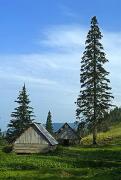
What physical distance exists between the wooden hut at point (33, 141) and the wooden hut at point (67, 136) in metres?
18.0

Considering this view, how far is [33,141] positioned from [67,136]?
782 inches

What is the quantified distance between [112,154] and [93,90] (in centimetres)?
2249

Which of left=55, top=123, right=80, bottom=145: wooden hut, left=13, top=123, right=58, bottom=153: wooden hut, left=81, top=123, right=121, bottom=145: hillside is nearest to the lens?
left=13, top=123, right=58, bottom=153: wooden hut

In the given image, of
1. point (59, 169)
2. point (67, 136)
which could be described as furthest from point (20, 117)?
point (59, 169)

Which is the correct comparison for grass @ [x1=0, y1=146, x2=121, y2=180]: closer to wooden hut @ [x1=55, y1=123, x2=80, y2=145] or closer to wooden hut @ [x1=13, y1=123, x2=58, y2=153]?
wooden hut @ [x1=13, y1=123, x2=58, y2=153]

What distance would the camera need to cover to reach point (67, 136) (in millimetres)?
85938

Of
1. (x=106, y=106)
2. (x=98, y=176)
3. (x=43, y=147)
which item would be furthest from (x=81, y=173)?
(x=106, y=106)

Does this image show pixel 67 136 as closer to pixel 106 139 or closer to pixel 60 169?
pixel 106 139

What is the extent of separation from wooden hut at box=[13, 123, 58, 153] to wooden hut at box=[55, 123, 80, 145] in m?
18.0

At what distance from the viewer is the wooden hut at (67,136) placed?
85250mm

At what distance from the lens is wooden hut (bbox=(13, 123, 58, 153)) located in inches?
2603

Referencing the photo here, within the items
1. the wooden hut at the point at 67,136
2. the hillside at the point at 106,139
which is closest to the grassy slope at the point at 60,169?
the hillside at the point at 106,139

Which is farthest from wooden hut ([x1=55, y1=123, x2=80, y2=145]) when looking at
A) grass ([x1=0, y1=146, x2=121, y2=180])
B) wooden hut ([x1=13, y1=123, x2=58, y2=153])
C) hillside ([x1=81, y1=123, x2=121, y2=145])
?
grass ([x1=0, y1=146, x2=121, y2=180])

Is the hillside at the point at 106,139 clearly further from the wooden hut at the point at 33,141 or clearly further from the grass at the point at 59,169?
the grass at the point at 59,169
